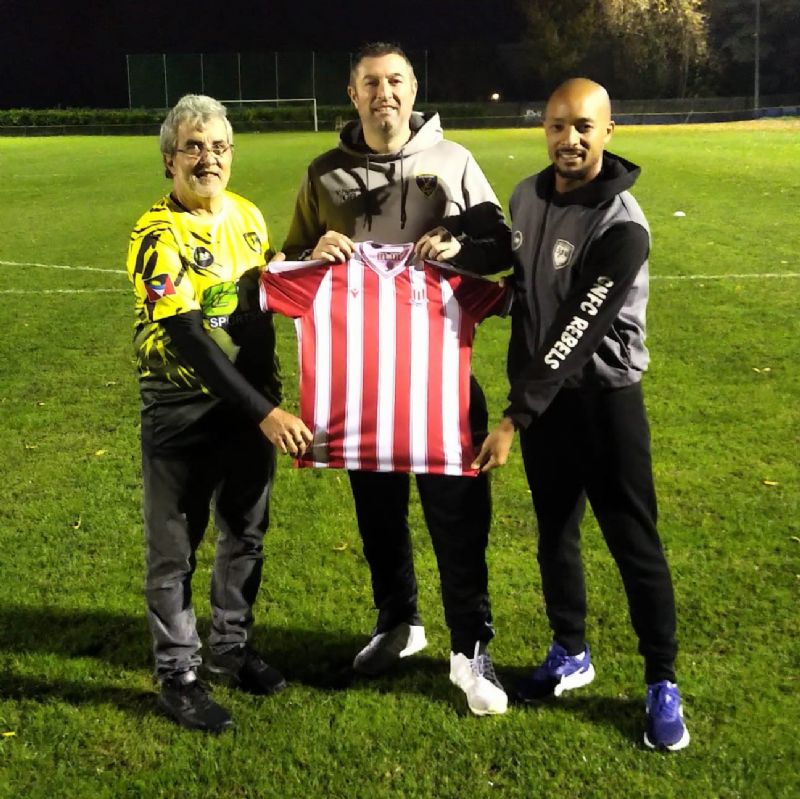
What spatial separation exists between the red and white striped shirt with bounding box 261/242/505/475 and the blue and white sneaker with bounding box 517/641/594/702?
85cm

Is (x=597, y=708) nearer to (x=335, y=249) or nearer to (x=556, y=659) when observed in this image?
(x=556, y=659)

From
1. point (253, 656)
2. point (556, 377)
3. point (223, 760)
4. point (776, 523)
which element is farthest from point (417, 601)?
point (776, 523)

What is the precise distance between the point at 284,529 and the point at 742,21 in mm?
61084

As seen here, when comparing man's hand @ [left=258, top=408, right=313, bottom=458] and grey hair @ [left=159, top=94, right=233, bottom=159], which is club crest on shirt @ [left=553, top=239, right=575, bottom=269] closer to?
man's hand @ [left=258, top=408, right=313, bottom=458]

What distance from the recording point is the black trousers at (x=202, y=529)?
298 centimetres

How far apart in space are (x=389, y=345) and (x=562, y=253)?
0.58 meters

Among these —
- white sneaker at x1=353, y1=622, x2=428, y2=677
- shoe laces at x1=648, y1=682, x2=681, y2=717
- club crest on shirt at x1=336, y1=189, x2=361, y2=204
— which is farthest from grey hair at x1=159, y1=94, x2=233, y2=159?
shoe laces at x1=648, y1=682, x2=681, y2=717

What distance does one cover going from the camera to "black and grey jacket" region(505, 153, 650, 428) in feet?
8.34

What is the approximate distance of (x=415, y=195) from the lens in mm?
2873

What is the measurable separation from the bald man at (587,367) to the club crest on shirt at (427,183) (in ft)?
0.84

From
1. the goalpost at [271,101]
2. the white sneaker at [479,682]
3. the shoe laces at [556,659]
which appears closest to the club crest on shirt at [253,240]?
the white sneaker at [479,682]

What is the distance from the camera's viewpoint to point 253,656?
3.27 m

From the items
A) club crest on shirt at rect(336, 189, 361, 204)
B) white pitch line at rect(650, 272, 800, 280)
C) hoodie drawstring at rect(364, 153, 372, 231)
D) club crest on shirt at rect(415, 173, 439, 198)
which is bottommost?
white pitch line at rect(650, 272, 800, 280)

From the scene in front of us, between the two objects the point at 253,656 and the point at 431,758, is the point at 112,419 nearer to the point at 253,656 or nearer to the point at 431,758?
the point at 253,656
